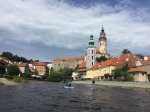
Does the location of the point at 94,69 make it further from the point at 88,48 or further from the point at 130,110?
the point at 130,110

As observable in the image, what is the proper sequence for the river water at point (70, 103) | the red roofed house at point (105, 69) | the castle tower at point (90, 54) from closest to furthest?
the river water at point (70, 103) → the red roofed house at point (105, 69) → the castle tower at point (90, 54)

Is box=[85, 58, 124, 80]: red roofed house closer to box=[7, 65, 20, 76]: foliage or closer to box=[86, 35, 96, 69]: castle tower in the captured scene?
box=[86, 35, 96, 69]: castle tower

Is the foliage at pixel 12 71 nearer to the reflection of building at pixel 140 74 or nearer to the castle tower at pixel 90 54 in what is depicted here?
the reflection of building at pixel 140 74

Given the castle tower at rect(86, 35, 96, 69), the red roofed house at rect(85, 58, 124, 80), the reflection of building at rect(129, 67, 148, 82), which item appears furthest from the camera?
the castle tower at rect(86, 35, 96, 69)

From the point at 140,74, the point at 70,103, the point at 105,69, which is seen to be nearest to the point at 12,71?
the point at 105,69

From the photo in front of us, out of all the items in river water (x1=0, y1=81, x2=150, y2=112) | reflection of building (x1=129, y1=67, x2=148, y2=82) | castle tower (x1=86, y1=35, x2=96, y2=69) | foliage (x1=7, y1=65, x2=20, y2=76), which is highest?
castle tower (x1=86, y1=35, x2=96, y2=69)

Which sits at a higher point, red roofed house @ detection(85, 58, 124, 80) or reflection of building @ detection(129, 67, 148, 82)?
red roofed house @ detection(85, 58, 124, 80)

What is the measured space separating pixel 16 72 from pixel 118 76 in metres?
48.8

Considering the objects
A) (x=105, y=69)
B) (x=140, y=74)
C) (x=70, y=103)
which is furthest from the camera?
(x=105, y=69)

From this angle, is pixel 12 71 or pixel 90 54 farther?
pixel 90 54

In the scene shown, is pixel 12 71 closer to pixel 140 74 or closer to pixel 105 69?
pixel 105 69

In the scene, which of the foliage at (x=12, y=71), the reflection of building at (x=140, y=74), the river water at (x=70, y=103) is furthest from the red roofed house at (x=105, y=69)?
the river water at (x=70, y=103)

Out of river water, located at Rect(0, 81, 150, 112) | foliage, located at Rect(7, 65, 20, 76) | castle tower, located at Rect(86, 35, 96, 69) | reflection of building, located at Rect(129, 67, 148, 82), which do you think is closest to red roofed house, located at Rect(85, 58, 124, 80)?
castle tower, located at Rect(86, 35, 96, 69)

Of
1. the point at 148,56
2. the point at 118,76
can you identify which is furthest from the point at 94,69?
the point at 118,76
